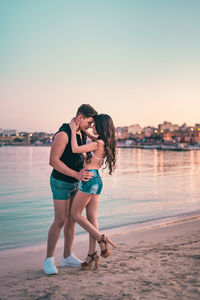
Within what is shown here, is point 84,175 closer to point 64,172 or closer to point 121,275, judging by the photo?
point 64,172

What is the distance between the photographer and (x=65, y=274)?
4.05 metres

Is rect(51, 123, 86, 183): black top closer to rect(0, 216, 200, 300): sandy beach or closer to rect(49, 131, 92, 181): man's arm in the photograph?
rect(49, 131, 92, 181): man's arm

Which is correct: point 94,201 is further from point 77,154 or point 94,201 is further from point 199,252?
point 199,252

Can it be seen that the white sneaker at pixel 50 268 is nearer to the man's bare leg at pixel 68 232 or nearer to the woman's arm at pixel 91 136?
the man's bare leg at pixel 68 232

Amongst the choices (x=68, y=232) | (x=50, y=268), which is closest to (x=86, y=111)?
(x=68, y=232)

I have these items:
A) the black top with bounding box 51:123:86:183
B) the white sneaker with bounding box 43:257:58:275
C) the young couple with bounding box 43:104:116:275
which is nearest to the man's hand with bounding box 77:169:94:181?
the young couple with bounding box 43:104:116:275

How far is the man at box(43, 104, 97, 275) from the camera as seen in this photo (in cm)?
392

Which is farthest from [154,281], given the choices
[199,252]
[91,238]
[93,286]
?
[199,252]

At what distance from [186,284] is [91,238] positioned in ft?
4.08

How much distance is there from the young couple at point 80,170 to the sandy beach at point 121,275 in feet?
0.89

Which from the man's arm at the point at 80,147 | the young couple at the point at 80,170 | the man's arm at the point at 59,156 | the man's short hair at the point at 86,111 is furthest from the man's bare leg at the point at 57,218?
the man's short hair at the point at 86,111

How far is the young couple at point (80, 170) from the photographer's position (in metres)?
3.90

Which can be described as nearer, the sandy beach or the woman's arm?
the sandy beach

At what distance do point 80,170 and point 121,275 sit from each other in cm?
132
